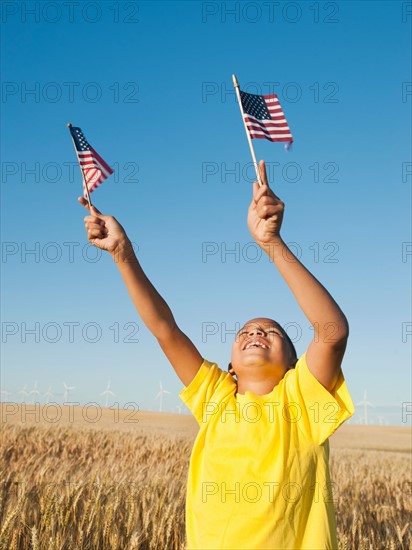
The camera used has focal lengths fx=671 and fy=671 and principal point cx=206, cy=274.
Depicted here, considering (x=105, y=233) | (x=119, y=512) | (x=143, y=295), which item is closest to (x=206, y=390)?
(x=143, y=295)

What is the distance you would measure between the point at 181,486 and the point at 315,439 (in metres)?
3.34

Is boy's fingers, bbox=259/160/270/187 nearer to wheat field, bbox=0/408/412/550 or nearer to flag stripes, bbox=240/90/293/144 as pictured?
flag stripes, bbox=240/90/293/144

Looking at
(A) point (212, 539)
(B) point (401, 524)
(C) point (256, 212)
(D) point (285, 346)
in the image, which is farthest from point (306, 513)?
(B) point (401, 524)

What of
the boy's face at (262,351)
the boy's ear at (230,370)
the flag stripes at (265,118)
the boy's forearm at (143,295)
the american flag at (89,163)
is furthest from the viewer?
the american flag at (89,163)

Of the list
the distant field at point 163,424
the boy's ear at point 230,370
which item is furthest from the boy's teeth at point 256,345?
the distant field at point 163,424

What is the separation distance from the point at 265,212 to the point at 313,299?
43 centimetres

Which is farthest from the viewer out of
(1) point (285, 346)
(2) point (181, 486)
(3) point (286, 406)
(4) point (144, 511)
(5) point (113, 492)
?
(2) point (181, 486)

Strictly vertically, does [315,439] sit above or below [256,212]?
below

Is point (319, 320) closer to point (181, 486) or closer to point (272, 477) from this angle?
point (272, 477)

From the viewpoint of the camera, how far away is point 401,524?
625 centimetres

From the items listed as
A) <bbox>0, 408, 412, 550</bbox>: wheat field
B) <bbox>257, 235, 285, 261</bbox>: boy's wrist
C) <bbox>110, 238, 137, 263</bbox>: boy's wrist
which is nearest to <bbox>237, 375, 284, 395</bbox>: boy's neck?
<bbox>257, 235, 285, 261</bbox>: boy's wrist

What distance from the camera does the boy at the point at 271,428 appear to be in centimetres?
289

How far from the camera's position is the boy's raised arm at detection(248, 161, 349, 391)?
288 centimetres

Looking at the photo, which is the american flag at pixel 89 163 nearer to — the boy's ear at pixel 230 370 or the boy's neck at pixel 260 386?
the boy's ear at pixel 230 370
